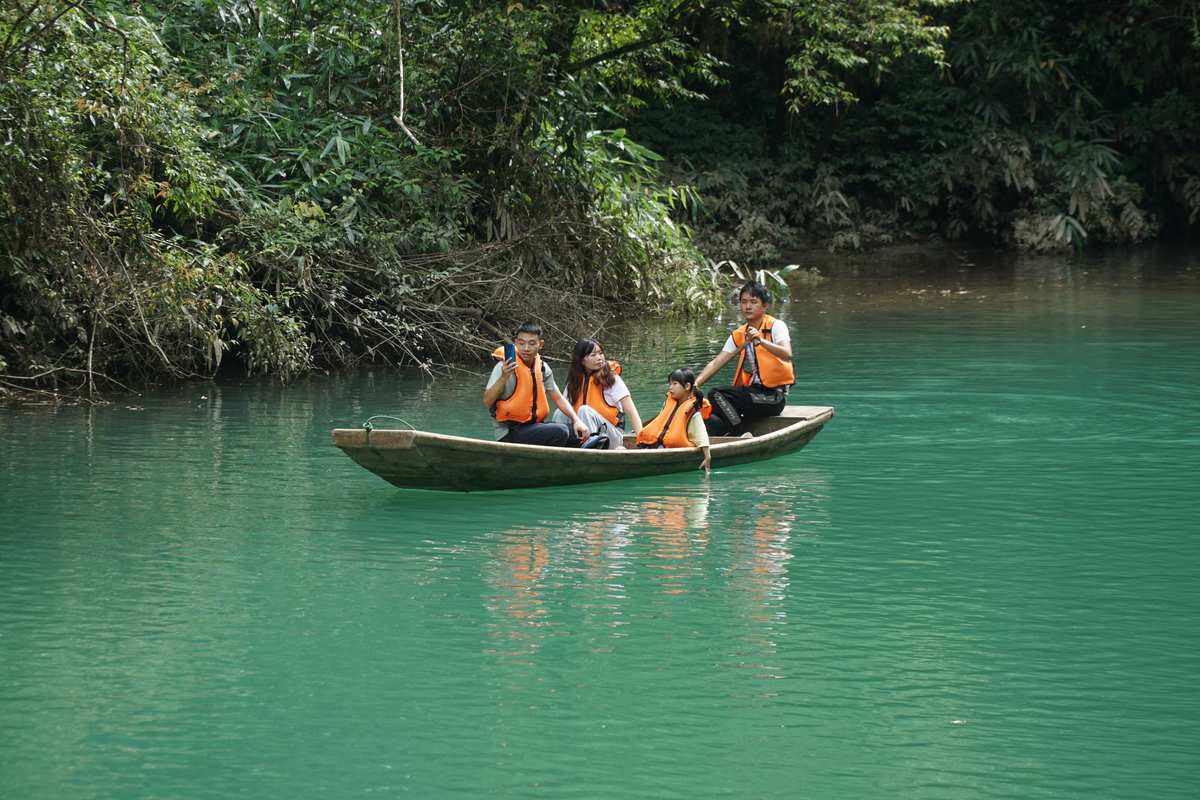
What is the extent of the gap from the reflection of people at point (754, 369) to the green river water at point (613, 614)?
0.46m

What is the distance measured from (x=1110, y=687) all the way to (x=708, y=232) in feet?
60.8

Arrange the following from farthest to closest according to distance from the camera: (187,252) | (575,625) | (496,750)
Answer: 1. (187,252)
2. (575,625)
3. (496,750)

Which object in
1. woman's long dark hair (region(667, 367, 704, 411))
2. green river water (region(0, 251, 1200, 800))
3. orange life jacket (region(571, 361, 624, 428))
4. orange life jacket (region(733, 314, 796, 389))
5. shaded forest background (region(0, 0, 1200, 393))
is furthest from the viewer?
shaded forest background (region(0, 0, 1200, 393))

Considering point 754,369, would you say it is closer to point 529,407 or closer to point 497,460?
point 529,407

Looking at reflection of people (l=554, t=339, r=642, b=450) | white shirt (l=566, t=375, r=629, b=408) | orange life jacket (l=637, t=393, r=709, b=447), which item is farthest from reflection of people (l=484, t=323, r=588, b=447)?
orange life jacket (l=637, t=393, r=709, b=447)

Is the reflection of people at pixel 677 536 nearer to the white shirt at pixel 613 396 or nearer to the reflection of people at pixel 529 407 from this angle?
the reflection of people at pixel 529 407

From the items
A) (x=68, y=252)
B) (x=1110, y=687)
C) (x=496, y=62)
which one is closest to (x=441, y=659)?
(x=1110, y=687)

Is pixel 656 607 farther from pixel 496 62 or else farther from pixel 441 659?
pixel 496 62

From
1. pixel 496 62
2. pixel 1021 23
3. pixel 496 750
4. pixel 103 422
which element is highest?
pixel 1021 23

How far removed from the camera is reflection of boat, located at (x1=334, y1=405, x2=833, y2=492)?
7500 millimetres

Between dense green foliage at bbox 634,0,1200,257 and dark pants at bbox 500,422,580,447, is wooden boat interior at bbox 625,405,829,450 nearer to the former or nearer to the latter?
dark pants at bbox 500,422,580,447

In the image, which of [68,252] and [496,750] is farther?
[68,252]

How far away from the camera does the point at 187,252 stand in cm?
1161

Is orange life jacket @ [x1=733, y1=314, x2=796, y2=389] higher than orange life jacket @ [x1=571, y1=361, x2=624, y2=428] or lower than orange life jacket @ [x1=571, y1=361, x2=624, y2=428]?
higher
